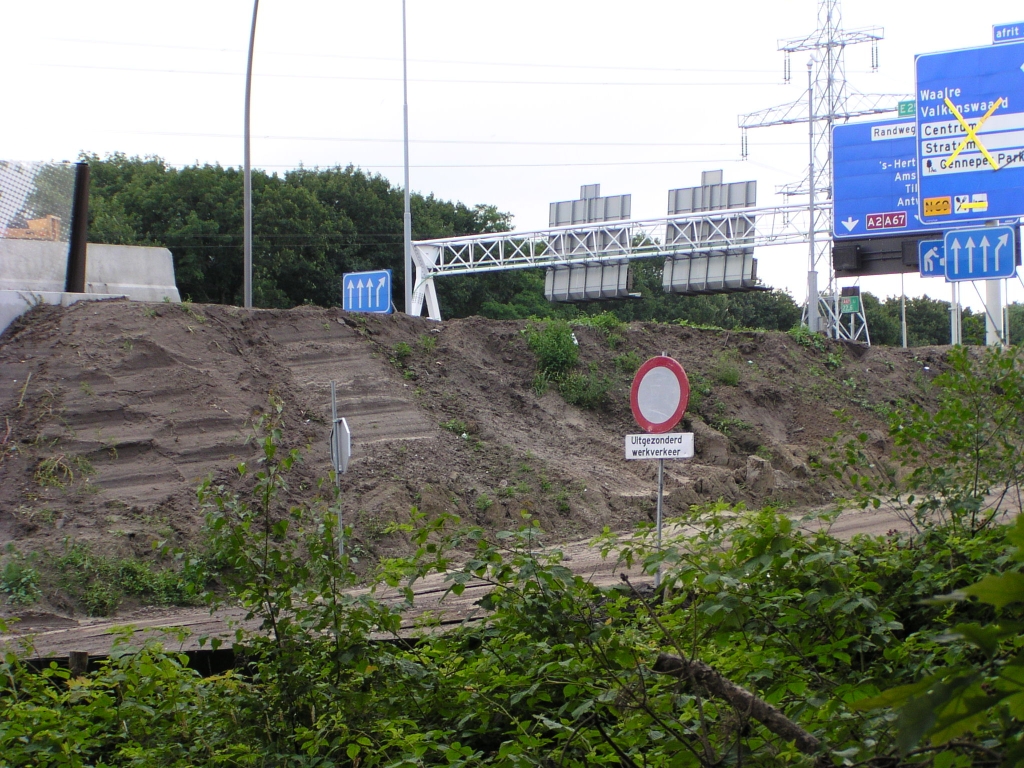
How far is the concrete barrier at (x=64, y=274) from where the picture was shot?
17.0 meters

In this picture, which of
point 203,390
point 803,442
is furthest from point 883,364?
point 203,390

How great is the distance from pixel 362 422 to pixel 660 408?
938 centimetres

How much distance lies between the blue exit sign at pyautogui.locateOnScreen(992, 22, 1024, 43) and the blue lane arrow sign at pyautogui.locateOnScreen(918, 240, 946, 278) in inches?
193

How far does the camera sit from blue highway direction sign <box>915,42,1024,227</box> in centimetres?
2145

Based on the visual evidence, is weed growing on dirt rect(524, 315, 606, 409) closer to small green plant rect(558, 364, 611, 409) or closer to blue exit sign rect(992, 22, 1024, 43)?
small green plant rect(558, 364, 611, 409)

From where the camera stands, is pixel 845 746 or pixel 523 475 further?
pixel 523 475

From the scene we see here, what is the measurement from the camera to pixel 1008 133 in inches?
846

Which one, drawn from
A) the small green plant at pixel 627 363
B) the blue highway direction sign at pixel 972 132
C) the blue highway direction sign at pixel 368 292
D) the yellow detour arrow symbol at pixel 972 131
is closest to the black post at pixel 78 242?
the blue highway direction sign at pixel 368 292

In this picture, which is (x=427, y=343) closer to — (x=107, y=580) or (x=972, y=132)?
(x=107, y=580)

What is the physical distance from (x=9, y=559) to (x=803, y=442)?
653 inches

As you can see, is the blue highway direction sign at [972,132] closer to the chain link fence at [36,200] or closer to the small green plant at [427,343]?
the small green plant at [427,343]

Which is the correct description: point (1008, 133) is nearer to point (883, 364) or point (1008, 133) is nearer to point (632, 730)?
point (883, 364)

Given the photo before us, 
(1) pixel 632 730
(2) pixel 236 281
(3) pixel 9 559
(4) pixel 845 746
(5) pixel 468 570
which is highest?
(2) pixel 236 281

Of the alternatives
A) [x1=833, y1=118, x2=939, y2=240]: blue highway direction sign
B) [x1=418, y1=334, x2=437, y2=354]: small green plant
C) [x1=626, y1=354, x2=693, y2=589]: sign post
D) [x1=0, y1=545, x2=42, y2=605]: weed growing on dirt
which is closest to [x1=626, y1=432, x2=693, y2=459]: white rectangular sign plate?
[x1=626, y1=354, x2=693, y2=589]: sign post
